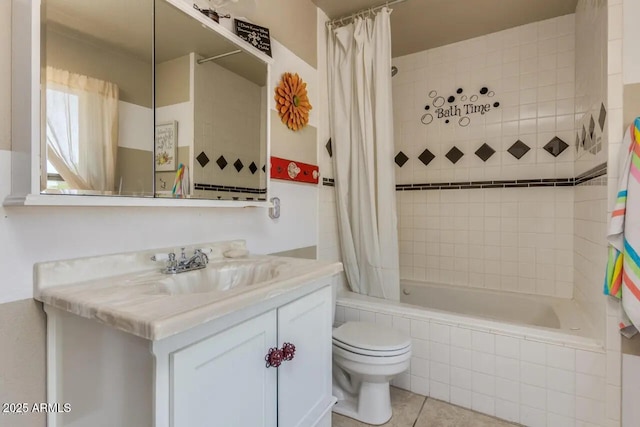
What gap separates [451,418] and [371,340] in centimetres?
60

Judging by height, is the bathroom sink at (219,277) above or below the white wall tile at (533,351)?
above

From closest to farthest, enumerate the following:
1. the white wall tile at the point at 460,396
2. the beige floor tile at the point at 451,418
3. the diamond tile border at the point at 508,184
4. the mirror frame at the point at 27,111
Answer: the mirror frame at the point at 27,111 < the beige floor tile at the point at 451,418 < the white wall tile at the point at 460,396 < the diamond tile border at the point at 508,184

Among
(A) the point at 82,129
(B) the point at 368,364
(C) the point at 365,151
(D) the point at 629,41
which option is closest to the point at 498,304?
(B) the point at 368,364

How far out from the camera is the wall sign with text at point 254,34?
156cm

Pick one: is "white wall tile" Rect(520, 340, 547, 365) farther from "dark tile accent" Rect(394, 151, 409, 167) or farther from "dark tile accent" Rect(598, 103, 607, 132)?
"dark tile accent" Rect(394, 151, 409, 167)

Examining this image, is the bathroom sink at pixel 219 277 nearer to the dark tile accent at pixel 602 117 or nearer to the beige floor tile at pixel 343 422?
the beige floor tile at pixel 343 422

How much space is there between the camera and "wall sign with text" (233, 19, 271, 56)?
1564 millimetres

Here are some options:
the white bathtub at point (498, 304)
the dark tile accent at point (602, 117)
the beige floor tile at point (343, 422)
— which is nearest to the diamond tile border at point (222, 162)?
the beige floor tile at point (343, 422)

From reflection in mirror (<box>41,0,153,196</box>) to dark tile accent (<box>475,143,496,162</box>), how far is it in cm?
237

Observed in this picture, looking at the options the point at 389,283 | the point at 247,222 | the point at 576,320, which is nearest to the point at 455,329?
the point at 389,283

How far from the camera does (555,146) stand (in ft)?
7.59

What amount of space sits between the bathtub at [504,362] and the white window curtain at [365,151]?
0.24 metres

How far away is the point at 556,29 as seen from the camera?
2307 millimetres

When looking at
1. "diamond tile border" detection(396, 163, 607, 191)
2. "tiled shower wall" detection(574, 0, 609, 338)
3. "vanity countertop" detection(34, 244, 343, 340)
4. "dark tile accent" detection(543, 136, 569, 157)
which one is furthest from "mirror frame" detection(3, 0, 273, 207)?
"dark tile accent" detection(543, 136, 569, 157)
